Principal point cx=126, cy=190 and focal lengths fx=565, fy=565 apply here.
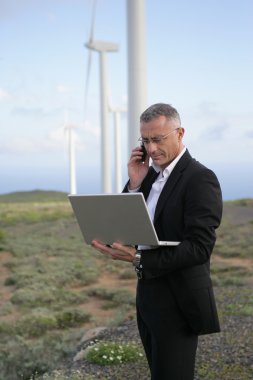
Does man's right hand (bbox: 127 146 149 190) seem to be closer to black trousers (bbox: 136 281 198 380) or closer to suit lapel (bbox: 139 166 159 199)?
suit lapel (bbox: 139 166 159 199)

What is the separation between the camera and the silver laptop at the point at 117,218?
291cm

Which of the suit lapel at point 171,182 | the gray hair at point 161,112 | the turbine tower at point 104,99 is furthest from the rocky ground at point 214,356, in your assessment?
the turbine tower at point 104,99

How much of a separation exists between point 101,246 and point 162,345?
2.17 ft

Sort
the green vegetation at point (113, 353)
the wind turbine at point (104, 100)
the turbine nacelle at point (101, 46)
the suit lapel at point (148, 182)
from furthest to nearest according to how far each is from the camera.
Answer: the turbine nacelle at point (101, 46)
the wind turbine at point (104, 100)
the green vegetation at point (113, 353)
the suit lapel at point (148, 182)

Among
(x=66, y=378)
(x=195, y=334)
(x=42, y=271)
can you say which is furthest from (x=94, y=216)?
(x=42, y=271)

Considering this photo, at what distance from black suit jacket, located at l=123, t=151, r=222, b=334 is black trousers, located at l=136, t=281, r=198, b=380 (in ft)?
0.04

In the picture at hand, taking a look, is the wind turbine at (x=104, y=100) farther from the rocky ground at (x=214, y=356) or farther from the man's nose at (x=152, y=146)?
the man's nose at (x=152, y=146)

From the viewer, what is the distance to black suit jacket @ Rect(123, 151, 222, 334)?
3.02 m

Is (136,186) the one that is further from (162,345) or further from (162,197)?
(162,345)

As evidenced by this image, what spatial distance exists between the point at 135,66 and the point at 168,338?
41.6 feet

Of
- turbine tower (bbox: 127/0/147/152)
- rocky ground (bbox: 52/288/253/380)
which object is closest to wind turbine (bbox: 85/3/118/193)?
turbine tower (bbox: 127/0/147/152)

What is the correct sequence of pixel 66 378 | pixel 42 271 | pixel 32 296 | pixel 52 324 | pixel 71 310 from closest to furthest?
pixel 66 378 → pixel 52 324 → pixel 71 310 → pixel 32 296 → pixel 42 271

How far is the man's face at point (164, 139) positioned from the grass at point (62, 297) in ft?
11.6

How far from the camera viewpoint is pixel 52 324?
1085 cm
